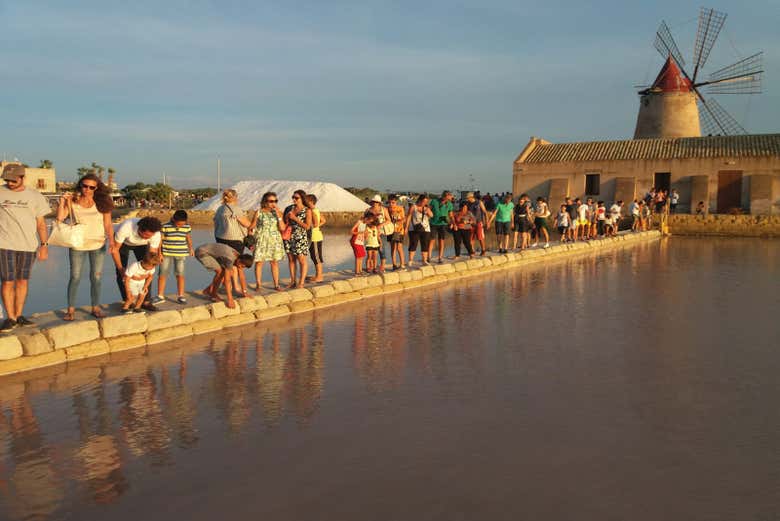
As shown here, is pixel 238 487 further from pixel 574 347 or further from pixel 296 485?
pixel 574 347

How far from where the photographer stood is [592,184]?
111 feet

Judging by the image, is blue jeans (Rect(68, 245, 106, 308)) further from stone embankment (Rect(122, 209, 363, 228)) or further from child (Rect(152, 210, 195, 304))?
stone embankment (Rect(122, 209, 363, 228))

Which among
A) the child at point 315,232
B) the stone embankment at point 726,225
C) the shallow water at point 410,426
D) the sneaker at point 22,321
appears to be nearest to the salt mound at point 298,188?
the stone embankment at point 726,225

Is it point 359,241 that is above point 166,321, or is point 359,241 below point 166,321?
above

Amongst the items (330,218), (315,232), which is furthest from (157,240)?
(330,218)

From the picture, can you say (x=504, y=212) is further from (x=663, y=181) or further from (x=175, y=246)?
(x=663, y=181)

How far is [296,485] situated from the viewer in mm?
3521

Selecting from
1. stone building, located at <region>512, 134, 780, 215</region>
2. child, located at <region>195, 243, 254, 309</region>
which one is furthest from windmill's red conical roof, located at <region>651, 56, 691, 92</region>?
child, located at <region>195, 243, 254, 309</region>

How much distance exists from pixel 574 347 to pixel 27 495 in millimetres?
5195

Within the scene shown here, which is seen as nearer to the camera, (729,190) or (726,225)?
(726,225)

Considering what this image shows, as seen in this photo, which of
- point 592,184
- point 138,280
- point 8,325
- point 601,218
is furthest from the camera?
point 592,184

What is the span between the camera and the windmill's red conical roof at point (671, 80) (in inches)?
1560

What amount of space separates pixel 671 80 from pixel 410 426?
137 feet

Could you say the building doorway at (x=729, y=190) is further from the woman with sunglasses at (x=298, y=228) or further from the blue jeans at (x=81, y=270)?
the blue jeans at (x=81, y=270)
